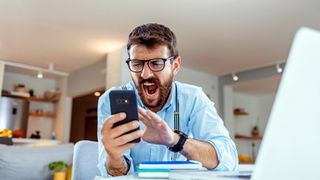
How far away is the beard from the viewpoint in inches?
37.2

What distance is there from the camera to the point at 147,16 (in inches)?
129

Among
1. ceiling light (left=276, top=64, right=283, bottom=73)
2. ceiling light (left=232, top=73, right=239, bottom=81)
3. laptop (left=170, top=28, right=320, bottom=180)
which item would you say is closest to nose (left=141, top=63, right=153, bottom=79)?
laptop (left=170, top=28, right=320, bottom=180)

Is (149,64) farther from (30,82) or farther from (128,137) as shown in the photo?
(30,82)

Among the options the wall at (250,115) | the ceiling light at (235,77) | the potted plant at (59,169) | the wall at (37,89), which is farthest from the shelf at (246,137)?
the potted plant at (59,169)

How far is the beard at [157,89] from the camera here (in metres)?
0.95

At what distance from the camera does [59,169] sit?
170 cm

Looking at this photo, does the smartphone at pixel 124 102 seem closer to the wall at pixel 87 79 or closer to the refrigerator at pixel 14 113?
the wall at pixel 87 79

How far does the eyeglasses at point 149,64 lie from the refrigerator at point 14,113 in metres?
4.70

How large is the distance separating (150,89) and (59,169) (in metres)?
1.01

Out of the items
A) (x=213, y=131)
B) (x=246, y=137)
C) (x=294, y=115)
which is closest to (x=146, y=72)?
(x=213, y=131)

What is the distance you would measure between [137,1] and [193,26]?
840 mm

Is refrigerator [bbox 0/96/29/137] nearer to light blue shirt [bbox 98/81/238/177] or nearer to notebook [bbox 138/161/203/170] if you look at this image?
light blue shirt [bbox 98/81/238/177]

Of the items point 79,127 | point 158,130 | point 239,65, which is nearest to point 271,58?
point 239,65

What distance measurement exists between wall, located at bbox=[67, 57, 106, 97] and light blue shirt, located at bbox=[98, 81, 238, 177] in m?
3.84
